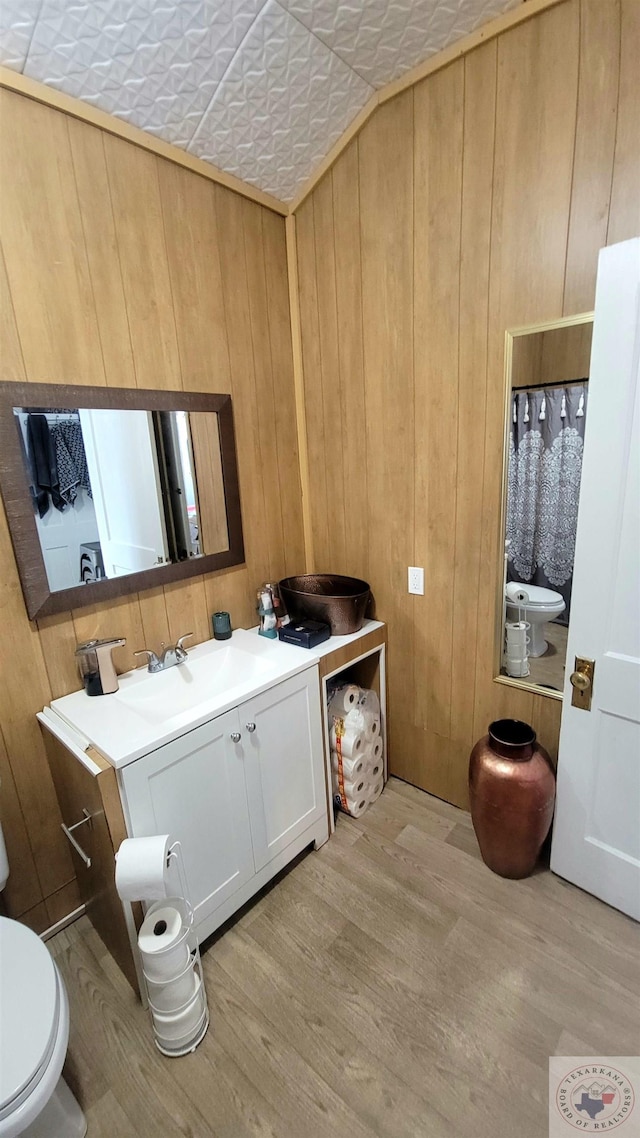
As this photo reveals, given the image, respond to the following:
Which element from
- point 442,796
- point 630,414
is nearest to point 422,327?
point 630,414

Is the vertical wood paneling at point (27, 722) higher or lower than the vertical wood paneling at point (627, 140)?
lower

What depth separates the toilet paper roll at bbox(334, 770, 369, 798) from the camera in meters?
2.03

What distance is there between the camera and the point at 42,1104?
36.5 inches

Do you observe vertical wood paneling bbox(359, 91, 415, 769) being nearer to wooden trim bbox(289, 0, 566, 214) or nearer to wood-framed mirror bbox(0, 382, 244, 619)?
wooden trim bbox(289, 0, 566, 214)

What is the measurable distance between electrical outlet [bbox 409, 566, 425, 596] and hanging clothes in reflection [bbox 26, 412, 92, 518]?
1.26 m

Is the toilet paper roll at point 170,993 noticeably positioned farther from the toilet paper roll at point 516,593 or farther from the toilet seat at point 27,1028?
the toilet paper roll at point 516,593

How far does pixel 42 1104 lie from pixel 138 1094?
44cm

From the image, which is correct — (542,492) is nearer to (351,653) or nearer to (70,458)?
Result: (351,653)

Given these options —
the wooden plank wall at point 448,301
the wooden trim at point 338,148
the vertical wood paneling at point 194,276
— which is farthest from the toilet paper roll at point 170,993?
the wooden trim at point 338,148

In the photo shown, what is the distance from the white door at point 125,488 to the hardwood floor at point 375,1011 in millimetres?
1300

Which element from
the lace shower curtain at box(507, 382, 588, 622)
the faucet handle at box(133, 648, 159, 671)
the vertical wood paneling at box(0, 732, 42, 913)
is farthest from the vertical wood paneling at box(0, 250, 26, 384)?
the lace shower curtain at box(507, 382, 588, 622)

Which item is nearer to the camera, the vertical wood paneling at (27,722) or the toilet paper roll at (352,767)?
the vertical wood paneling at (27,722)

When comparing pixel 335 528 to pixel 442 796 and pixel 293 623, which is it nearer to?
pixel 293 623

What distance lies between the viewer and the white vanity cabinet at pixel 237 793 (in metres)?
1.35
